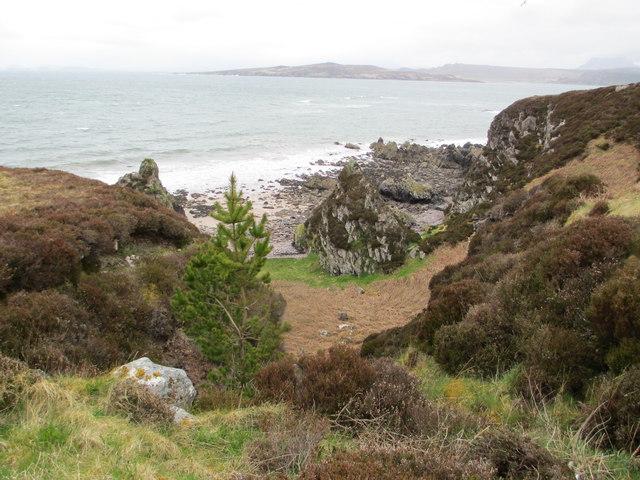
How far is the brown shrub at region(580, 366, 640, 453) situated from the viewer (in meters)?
4.57

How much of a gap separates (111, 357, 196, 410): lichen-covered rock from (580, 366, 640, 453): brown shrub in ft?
20.3

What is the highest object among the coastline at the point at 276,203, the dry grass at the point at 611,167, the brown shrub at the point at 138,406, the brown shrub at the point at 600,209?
the dry grass at the point at 611,167

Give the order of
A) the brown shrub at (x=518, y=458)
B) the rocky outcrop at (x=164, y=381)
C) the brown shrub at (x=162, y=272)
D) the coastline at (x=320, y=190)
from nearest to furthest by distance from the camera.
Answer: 1. the brown shrub at (x=518, y=458)
2. the rocky outcrop at (x=164, y=381)
3. the brown shrub at (x=162, y=272)
4. the coastline at (x=320, y=190)

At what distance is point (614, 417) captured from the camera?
486 centimetres

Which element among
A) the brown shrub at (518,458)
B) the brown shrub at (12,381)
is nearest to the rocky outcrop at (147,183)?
the brown shrub at (12,381)

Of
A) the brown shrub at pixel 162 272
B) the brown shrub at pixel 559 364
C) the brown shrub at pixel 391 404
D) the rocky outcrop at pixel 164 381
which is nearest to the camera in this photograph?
the brown shrub at pixel 391 404

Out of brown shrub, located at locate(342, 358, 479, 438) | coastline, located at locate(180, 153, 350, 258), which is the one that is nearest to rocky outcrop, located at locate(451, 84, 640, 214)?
coastline, located at locate(180, 153, 350, 258)

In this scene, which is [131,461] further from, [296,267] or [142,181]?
[142,181]

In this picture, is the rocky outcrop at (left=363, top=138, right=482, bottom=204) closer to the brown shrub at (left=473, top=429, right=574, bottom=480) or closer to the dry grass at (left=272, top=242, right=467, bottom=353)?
the dry grass at (left=272, top=242, right=467, bottom=353)

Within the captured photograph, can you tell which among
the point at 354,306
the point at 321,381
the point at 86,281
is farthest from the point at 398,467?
the point at 354,306

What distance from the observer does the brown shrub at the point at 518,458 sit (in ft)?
12.8

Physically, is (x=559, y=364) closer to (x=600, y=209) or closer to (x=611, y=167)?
(x=600, y=209)

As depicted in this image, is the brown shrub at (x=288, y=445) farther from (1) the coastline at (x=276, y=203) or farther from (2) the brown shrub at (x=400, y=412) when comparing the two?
(1) the coastline at (x=276, y=203)

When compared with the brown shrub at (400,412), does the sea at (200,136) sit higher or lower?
higher
